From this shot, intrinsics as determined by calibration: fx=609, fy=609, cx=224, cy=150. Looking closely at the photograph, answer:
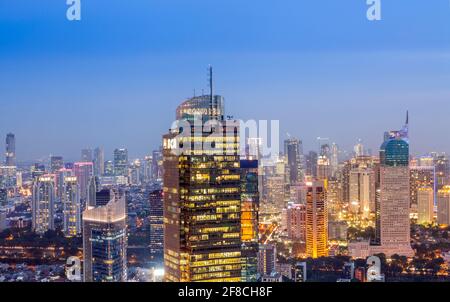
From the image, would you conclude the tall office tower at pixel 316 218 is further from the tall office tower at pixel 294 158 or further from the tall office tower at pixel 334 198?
the tall office tower at pixel 294 158

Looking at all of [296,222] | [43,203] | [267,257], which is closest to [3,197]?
[43,203]

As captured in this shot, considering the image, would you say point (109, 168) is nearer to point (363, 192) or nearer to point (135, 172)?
point (135, 172)

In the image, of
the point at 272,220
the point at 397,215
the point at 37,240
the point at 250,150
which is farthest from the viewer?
the point at 397,215

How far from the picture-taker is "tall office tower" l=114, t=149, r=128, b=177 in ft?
20.0

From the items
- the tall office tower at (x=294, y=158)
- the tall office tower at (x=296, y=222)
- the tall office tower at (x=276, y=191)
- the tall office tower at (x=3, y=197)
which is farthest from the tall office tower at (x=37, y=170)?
the tall office tower at (x=296, y=222)

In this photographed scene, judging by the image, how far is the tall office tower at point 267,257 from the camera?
219 inches

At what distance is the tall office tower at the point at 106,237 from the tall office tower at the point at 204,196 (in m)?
0.75

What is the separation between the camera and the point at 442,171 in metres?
8.45

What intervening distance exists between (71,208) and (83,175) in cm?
69

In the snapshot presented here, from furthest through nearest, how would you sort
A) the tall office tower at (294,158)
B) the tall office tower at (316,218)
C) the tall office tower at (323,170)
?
the tall office tower at (316,218) < the tall office tower at (323,170) < the tall office tower at (294,158)

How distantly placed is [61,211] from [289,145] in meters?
2.89
